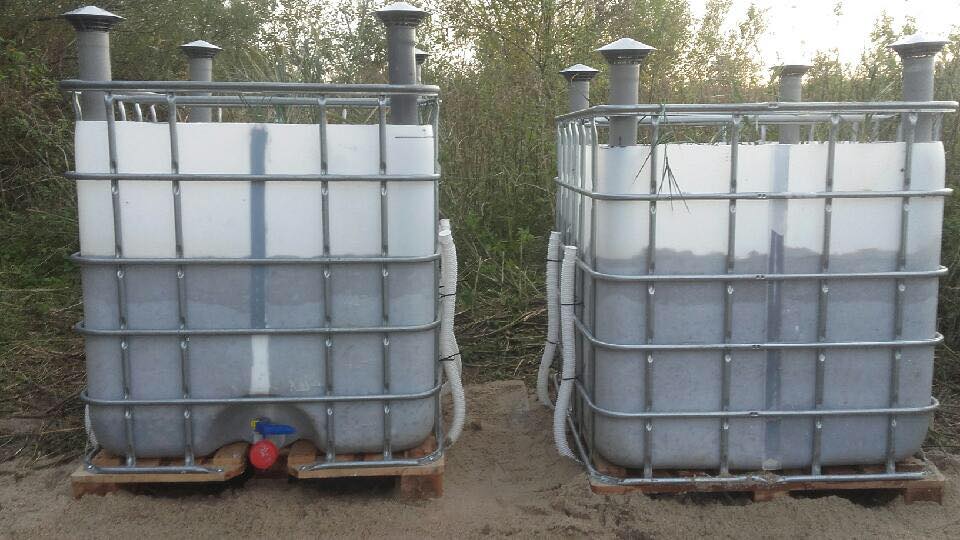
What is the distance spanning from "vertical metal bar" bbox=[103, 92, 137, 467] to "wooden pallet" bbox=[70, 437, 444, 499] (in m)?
0.12

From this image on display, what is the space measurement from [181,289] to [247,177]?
1.95 ft

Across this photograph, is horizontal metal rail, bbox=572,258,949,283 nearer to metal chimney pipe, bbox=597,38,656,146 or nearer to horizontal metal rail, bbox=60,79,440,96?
metal chimney pipe, bbox=597,38,656,146

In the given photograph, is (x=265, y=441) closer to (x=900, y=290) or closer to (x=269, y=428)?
(x=269, y=428)

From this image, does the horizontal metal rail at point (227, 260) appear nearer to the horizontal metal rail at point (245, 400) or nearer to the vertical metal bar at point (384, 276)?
the vertical metal bar at point (384, 276)

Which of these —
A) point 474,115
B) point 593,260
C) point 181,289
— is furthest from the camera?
point 474,115

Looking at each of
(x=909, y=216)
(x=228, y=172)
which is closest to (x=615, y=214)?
(x=909, y=216)

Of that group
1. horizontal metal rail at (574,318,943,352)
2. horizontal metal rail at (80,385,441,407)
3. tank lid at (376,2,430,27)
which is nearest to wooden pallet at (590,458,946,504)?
horizontal metal rail at (574,318,943,352)

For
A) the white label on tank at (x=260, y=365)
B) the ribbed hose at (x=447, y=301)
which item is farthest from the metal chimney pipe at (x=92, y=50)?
the ribbed hose at (x=447, y=301)

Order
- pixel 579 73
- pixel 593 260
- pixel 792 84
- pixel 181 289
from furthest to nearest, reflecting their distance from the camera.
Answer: pixel 579 73
pixel 792 84
pixel 593 260
pixel 181 289

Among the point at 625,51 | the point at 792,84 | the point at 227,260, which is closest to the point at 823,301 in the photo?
the point at 625,51

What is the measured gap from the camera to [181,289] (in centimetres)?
391

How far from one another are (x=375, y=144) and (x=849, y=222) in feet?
7.08

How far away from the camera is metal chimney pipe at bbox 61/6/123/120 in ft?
13.0

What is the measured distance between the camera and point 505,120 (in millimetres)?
8695
